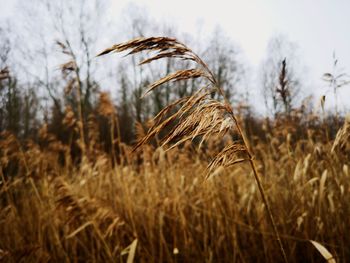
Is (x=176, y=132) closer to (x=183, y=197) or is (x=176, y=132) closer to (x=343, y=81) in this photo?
(x=343, y=81)

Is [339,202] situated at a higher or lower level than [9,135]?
lower

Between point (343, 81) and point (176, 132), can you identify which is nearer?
point (176, 132)

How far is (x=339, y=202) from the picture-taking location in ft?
6.40

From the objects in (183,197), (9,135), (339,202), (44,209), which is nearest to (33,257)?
(44,209)

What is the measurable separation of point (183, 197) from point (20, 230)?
5.32 ft

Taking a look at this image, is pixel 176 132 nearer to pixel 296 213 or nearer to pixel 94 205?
pixel 94 205

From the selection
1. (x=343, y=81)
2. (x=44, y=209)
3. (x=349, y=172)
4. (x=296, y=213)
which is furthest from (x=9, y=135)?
(x=349, y=172)

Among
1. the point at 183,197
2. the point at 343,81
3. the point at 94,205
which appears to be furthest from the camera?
the point at 183,197

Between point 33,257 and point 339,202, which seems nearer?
point 339,202

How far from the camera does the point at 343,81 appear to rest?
6.02ft

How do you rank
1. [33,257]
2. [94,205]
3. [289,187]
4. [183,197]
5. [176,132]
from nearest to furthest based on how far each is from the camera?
[176,132], [94,205], [33,257], [289,187], [183,197]

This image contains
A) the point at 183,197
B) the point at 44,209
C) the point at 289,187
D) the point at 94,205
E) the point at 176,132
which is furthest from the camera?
the point at 183,197

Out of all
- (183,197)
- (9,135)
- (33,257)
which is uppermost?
(9,135)

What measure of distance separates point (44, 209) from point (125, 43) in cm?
239
